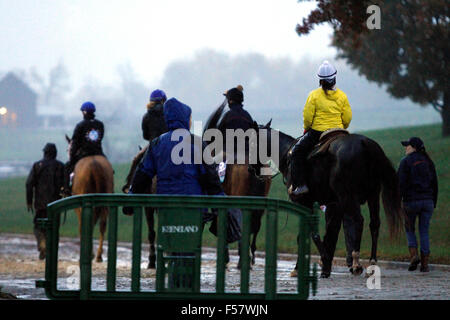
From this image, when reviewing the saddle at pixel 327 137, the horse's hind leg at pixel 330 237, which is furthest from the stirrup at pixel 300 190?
the horse's hind leg at pixel 330 237

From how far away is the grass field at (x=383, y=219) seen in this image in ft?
63.9

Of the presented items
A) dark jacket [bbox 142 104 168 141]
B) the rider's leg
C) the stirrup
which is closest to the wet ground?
the stirrup

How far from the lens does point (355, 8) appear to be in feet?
72.0

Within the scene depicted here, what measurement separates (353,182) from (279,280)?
3.80 m

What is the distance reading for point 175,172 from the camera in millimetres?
9820

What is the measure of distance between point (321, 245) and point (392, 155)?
876 inches

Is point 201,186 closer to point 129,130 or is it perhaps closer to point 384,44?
point 384,44

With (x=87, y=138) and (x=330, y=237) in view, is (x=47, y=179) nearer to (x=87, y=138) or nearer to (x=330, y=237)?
(x=87, y=138)

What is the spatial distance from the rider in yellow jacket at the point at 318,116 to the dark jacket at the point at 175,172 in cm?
463

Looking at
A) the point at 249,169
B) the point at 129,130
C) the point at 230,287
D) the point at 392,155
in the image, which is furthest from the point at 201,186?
the point at 129,130

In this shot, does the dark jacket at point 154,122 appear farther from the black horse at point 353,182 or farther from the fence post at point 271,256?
the fence post at point 271,256

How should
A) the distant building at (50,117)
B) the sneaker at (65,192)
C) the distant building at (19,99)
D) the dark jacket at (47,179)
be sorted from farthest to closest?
the distant building at (19,99)
the distant building at (50,117)
the dark jacket at (47,179)
the sneaker at (65,192)

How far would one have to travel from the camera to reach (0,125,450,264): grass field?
63.9 feet

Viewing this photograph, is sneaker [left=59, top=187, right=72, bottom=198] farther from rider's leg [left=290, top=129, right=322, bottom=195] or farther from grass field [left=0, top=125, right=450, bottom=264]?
rider's leg [left=290, top=129, right=322, bottom=195]
